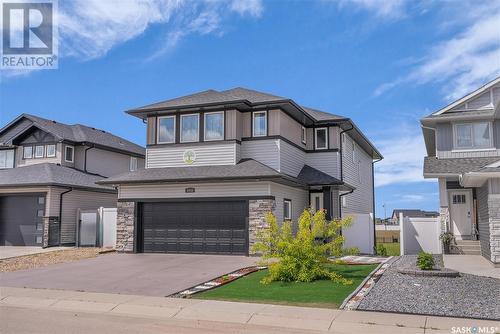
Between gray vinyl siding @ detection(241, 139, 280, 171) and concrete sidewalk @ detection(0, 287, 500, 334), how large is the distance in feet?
33.3

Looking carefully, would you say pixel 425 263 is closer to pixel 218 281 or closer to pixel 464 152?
pixel 218 281

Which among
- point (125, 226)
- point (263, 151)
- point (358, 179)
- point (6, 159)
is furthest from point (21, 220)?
point (358, 179)

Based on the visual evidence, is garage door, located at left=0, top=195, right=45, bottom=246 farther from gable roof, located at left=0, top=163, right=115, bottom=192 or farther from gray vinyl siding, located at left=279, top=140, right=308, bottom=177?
gray vinyl siding, located at left=279, top=140, right=308, bottom=177

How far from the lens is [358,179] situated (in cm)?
2767

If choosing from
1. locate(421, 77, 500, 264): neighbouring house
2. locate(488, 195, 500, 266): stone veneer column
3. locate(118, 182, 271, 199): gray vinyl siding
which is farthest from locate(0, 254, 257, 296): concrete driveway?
locate(421, 77, 500, 264): neighbouring house

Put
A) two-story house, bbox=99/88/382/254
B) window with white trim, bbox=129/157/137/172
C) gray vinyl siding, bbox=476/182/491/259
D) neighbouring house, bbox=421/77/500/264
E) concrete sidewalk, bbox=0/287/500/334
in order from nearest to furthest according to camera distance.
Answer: concrete sidewalk, bbox=0/287/500/334 < gray vinyl siding, bbox=476/182/491/259 < two-story house, bbox=99/88/382/254 < neighbouring house, bbox=421/77/500/264 < window with white trim, bbox=129/157/137/172

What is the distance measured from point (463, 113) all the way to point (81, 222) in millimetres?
19213

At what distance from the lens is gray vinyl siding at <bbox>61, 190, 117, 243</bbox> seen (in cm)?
2548

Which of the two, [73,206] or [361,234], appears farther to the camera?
[73,206]

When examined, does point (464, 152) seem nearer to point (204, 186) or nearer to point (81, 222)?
point (204, 186)

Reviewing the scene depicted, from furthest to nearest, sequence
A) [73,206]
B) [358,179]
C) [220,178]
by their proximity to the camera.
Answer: [358,179]
[73,206]
[220,178]

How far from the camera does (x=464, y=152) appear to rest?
20828 millimetres

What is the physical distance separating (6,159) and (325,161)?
20041mm

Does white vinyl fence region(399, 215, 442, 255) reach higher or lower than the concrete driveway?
higher
